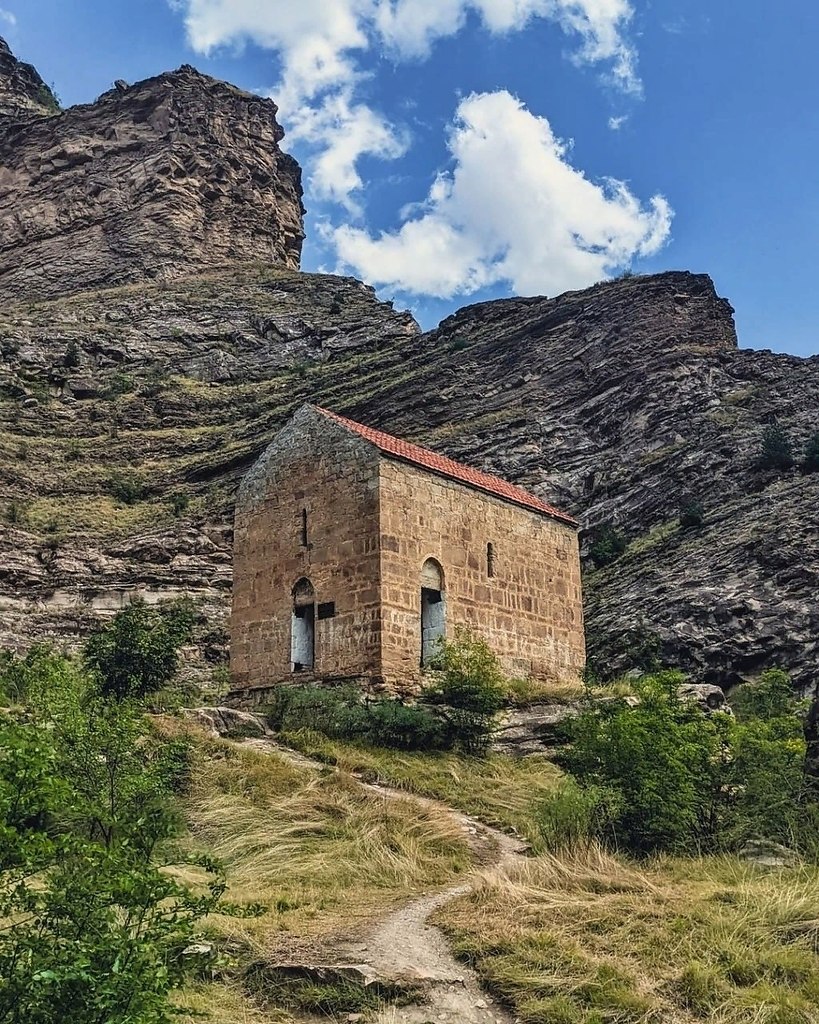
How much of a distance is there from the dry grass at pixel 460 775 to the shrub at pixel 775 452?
71.3 ft

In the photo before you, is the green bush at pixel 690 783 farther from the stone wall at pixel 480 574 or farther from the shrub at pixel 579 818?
the stone wall at pixel 480 574

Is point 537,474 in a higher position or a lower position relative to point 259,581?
higher

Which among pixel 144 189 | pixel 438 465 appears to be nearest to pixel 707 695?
pixel 438 465

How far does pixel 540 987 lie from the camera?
7641 mm

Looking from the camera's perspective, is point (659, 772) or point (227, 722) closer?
point (659, 772)

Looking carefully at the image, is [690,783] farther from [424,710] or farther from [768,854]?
[424,710]

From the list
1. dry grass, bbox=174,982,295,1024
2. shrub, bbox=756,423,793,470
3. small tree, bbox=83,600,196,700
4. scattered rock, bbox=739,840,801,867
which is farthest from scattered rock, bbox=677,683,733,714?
shrub, bbox=756,423,793,470

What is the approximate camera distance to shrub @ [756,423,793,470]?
34625 millimetres

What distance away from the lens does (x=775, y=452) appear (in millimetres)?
34812

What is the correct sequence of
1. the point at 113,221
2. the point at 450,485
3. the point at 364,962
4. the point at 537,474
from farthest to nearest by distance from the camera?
the point at 113,221, the point at 537,474, the point at 450,485, the point at 364,962

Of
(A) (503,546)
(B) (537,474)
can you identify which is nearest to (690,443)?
(B) (537,474)

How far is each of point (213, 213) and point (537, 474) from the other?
136 ft

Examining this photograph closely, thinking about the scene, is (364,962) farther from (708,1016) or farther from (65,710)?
(65,710)

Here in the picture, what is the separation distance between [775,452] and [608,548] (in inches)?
255
